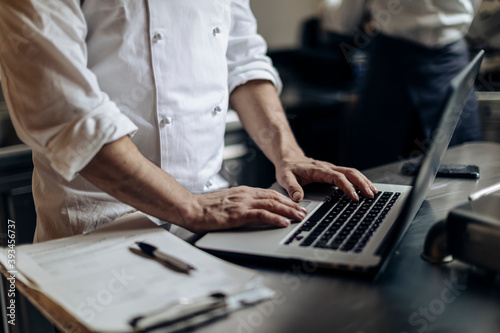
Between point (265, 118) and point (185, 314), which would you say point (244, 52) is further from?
point (185, 314)

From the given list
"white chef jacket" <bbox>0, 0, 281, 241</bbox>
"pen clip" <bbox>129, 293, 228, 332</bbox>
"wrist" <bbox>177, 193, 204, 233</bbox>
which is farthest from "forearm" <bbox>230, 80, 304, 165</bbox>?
"pen clip" <bbox>129, 293, 228, 332</bbox>

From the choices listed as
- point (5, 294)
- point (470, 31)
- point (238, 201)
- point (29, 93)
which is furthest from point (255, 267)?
point (470, 31)

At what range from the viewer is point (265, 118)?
4.19ft

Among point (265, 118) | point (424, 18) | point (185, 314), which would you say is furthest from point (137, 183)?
point (424, 18)

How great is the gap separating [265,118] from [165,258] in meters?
0.66

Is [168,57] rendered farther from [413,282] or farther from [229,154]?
[229,154]

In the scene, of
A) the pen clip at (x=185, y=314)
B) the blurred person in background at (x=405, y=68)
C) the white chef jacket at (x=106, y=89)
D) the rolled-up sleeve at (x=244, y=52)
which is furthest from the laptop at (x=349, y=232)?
the blurred person in background at (x=405, y=68)

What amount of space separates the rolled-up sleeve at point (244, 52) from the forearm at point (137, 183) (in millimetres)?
495

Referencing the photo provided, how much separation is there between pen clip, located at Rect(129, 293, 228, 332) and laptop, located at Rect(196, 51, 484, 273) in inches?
6.3

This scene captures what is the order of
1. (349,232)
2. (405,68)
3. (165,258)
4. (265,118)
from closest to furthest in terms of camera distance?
(165,258), (349,232), (265,118), (405,68)

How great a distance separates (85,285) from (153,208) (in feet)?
0.88

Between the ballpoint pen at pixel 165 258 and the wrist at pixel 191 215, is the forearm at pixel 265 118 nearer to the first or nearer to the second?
the wrist at pixel 191 215

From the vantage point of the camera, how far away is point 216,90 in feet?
3.70

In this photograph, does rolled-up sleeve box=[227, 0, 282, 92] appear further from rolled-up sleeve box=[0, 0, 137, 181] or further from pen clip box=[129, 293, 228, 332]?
pen clip box=[129, 293, 228, 332]
